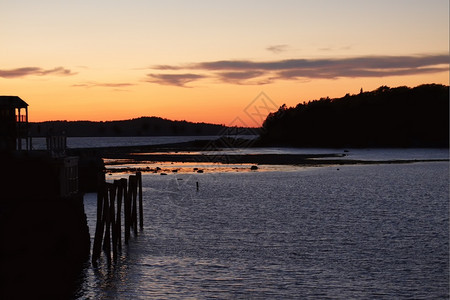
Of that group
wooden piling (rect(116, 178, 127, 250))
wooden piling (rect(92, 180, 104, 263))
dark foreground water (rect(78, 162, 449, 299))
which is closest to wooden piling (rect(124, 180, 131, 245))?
dark foreground water (rect(78, 162, 449, 299))

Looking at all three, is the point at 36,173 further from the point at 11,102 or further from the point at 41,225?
the point at 11,102

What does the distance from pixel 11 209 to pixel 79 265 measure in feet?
21.8

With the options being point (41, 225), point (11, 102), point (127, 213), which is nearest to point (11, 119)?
point (11, 102)

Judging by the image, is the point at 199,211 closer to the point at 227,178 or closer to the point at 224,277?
the point at 224,277

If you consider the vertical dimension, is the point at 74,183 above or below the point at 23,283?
above

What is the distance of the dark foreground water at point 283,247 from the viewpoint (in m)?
24.3

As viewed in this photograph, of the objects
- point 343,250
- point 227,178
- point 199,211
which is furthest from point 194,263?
point 227,178

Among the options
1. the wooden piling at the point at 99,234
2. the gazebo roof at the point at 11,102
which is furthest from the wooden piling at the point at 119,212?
the gazebo roof at the point at 11,102

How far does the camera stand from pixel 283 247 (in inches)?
1275

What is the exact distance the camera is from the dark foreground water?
24344mm

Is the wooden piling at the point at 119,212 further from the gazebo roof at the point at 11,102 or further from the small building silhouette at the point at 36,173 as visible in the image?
the gazebo roof at the point at 11,102

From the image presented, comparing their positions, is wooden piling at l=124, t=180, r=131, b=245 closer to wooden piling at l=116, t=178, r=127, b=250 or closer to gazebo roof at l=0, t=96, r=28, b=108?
wooden piling at l=116, t=178, r=127, b=250

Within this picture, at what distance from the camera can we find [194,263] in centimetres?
2861

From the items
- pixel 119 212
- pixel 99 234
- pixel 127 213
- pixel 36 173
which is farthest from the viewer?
pixel 127 213
